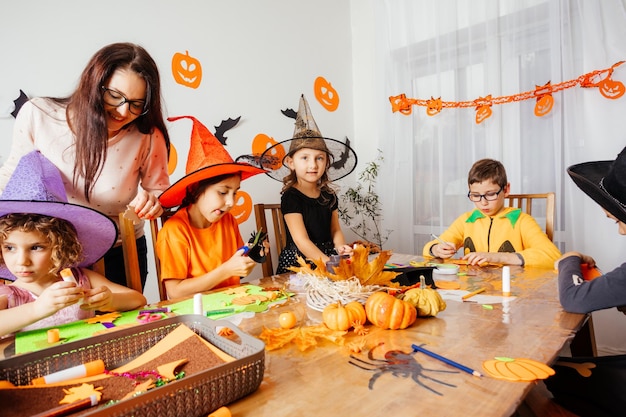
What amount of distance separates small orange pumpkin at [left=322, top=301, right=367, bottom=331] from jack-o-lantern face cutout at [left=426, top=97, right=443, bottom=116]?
89.6 inches

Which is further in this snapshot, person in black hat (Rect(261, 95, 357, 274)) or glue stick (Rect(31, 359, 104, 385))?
person in black hat (Rect(261, 95, 357, 274))

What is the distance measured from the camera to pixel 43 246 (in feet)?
3.37

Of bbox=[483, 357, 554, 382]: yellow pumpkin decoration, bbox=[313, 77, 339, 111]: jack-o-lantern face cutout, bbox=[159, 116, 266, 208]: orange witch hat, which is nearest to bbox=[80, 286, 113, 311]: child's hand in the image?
bbox=[159, 116, 266, 208]: orange witch hat

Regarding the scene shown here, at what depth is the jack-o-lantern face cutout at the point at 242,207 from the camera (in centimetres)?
278

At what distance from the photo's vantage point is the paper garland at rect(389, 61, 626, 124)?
2.20m

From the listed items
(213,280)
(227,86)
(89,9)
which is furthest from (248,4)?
(213,280)

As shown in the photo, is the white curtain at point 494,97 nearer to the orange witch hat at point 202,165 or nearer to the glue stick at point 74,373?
the orange witch hat at point 202,165

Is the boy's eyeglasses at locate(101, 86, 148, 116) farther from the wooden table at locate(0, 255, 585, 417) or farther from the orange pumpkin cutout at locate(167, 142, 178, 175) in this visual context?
the orange pumpkin cutout at locate(167, 142, 178, 175)

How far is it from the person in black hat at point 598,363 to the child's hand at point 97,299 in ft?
3.78

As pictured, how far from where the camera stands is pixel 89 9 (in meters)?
2.13

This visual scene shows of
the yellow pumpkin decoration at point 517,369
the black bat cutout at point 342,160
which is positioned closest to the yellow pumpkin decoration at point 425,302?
the yellow pumpkin decoration at point 517,369

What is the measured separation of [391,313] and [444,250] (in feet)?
3.35

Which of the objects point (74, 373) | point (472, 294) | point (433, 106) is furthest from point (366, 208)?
point (74, 373)

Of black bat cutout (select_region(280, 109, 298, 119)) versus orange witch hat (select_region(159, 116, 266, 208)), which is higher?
black bat cutout (select_region(280, 109, 298, 119))
